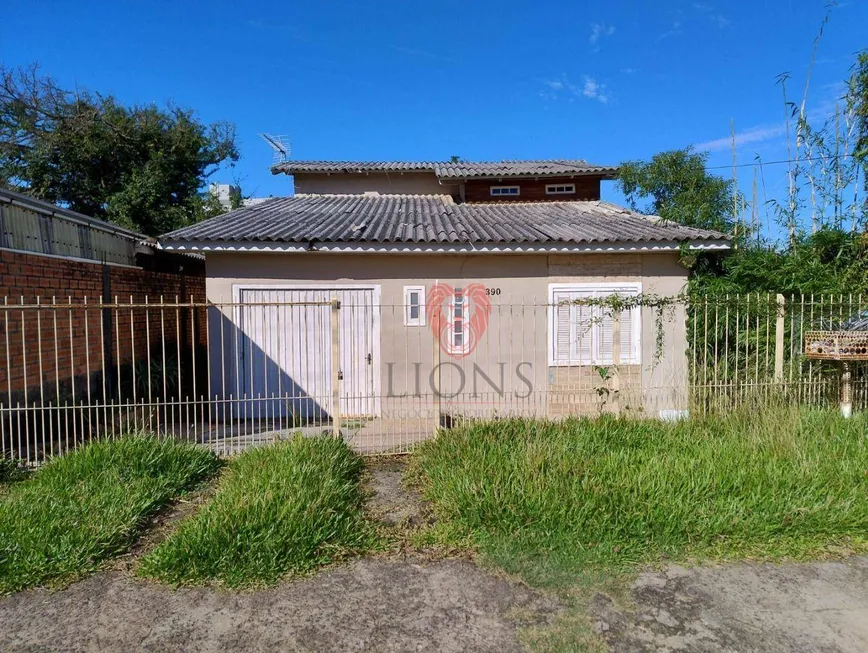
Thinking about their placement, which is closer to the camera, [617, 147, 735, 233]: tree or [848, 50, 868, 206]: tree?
[848, 50, 868, 206]: tree

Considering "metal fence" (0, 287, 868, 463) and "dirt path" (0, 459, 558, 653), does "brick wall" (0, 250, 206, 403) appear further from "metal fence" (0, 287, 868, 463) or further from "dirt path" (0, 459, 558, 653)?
"dirt path" (0, 459, 558, 653)

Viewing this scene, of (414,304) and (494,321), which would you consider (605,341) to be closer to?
(494,321)

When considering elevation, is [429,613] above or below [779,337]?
below

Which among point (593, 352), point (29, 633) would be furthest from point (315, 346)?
point (29, 633)

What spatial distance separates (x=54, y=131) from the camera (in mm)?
14617

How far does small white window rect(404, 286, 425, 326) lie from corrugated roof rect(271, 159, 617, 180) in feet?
15.1

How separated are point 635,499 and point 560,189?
29.2 ft

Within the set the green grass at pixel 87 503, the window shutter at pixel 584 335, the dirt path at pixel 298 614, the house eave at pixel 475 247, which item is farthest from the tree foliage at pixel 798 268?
the green grass at pixel 87 503

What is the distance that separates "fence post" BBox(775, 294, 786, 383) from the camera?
→ 236 inches

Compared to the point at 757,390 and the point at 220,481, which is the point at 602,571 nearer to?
the point at 220,481

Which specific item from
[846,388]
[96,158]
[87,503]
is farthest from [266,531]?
[96,158]

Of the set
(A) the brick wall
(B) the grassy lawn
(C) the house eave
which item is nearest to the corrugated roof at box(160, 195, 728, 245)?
(C) the house eave

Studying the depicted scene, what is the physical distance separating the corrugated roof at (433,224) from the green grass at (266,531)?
12.6ft

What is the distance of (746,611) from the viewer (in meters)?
2.75
